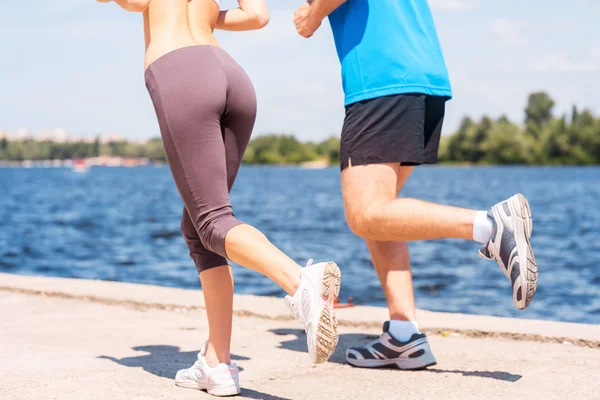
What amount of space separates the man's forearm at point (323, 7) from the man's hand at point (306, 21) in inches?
0.6

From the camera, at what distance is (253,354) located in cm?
401

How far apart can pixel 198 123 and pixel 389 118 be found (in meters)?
0.88

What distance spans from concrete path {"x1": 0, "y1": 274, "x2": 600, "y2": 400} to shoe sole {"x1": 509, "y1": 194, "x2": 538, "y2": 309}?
446 millimetres

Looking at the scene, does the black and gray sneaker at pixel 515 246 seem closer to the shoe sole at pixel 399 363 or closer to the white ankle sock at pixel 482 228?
the white ankle sock at pixel 482 228

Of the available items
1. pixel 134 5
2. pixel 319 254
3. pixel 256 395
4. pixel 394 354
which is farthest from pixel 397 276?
pixel 319 254

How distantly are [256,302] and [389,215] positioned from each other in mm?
2232

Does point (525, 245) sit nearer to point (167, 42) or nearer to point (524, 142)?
point (167, 42)

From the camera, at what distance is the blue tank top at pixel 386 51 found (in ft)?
11.6

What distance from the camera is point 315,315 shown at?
2.67 metres

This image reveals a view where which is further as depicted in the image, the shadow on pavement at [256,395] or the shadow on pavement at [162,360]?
the shadow on pavement at [162,360]

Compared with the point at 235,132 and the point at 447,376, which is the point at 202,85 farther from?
the point at 447,376

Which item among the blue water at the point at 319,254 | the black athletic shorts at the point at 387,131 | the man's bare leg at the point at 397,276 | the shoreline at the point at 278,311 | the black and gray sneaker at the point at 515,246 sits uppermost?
the black athletic shorts at the point at 387,131

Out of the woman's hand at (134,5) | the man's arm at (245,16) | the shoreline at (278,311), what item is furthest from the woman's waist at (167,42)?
the shoreline at (278,311)

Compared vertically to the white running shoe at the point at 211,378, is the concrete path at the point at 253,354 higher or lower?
lower
